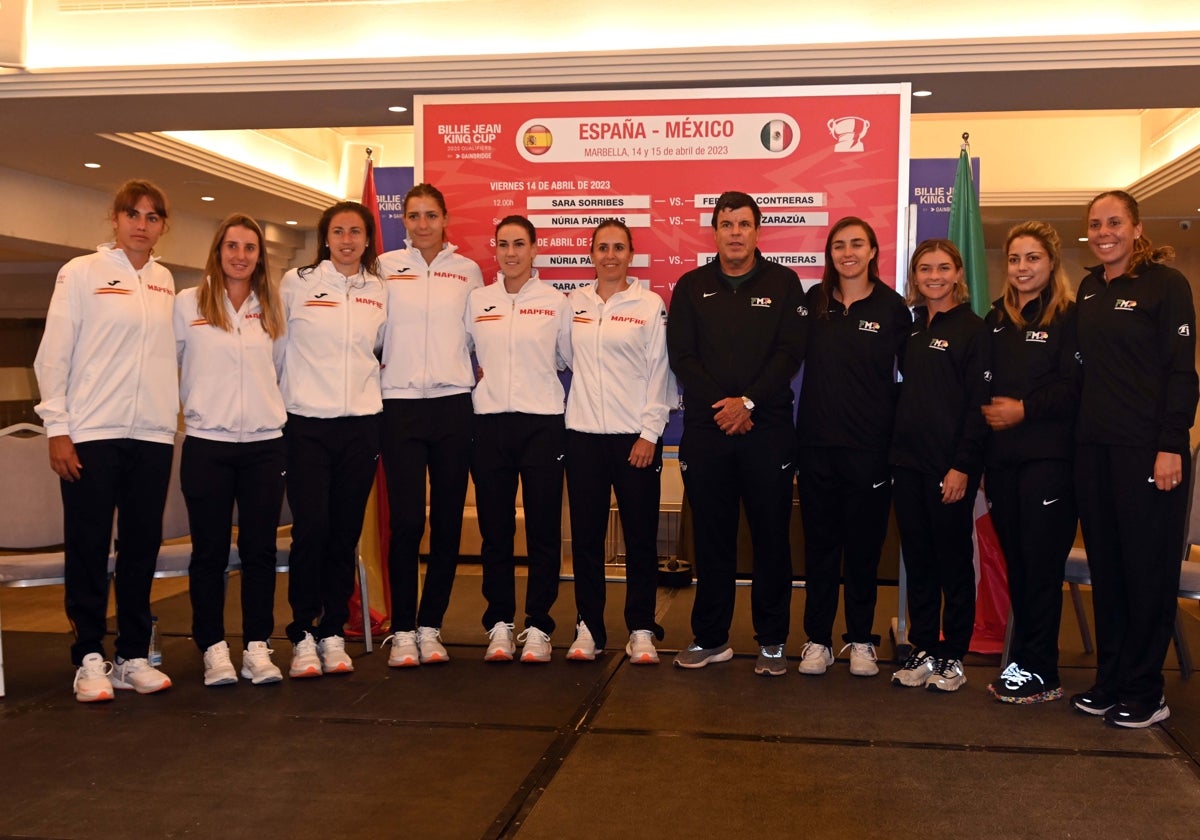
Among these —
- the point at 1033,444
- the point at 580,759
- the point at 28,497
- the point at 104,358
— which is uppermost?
the point at 104,358

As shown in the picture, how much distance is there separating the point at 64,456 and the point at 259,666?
96cm

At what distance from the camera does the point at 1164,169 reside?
7625mm

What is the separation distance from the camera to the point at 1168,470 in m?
3.26

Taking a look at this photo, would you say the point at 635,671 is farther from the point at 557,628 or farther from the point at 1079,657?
the point at 1079,657

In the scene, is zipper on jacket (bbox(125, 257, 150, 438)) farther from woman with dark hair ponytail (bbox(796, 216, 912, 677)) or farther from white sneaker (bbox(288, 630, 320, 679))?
woman with dark hair ponytail (bbox(796, 216, 912, 677))

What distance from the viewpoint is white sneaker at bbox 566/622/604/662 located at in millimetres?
4117

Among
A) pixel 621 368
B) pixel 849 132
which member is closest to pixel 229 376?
pixel 621 368

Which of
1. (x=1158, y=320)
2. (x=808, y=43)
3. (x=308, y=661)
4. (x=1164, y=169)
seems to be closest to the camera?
(x=1158, y=320)

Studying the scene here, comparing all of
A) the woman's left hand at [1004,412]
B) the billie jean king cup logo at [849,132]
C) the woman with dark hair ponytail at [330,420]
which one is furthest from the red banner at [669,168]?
the woman's left hand at [1004,412]

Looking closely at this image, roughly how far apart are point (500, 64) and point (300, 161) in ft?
14.4

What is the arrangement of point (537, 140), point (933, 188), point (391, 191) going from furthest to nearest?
point (933, 188) < point (391, 191) < point (537, 140)

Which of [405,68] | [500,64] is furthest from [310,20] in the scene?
[500,64]

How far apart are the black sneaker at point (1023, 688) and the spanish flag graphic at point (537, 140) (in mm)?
2866

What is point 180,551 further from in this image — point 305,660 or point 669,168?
point 669,168
